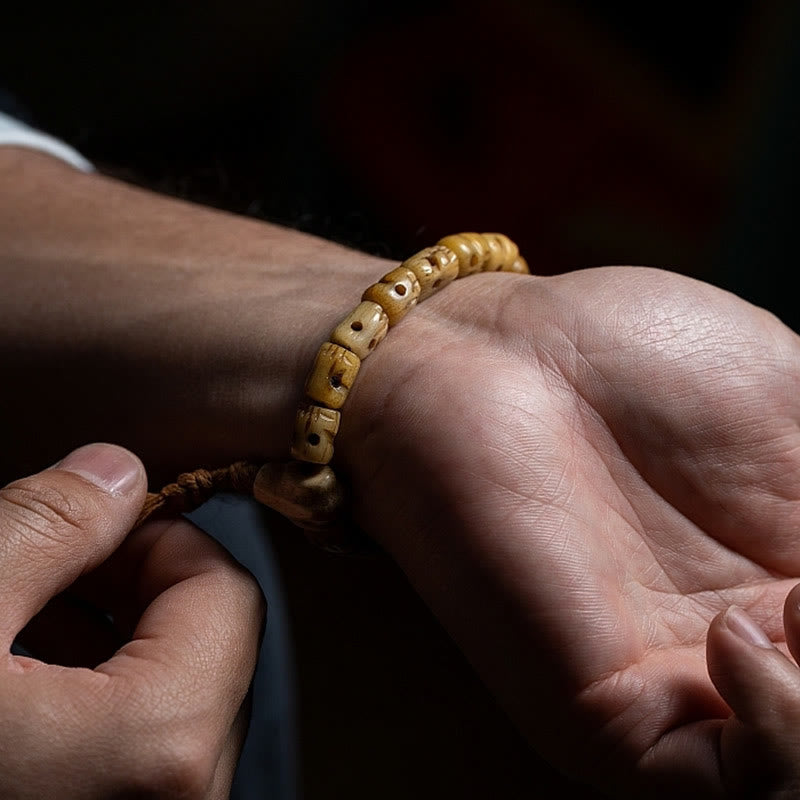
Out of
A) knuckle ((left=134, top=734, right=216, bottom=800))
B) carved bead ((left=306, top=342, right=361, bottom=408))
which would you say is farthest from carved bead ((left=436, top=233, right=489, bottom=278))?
knuckle ((left=134, top=734, right=216, bottom=800))

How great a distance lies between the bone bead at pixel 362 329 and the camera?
0.63m

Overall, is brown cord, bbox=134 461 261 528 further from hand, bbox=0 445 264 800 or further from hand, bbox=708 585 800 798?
hand, bbox=708 585 800 798

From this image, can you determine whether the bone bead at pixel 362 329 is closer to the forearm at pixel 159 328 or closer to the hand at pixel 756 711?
the forearm at pixel 159 328

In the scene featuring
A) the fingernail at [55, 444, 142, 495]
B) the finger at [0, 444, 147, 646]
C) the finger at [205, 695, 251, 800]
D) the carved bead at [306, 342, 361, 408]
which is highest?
the carved bead at [306, 342, 361, 408]

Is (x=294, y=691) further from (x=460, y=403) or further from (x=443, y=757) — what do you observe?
(x=460, y=403)

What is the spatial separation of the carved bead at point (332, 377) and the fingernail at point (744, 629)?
259 millimetres

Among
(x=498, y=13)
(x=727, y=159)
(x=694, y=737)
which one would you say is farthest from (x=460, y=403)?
(x=498, y=13)

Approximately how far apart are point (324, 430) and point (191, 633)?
0.14m

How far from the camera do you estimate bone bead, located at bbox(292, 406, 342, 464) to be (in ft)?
1.99

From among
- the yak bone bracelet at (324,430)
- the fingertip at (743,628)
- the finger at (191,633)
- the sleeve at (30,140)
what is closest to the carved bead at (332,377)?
the yak bone bracelet at (324,430)

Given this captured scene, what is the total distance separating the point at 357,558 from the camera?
0.75m

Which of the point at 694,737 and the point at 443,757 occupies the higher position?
the point at 694,737

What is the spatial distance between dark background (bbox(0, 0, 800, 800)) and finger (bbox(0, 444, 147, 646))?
230 mm

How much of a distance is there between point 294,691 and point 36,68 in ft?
4.60
